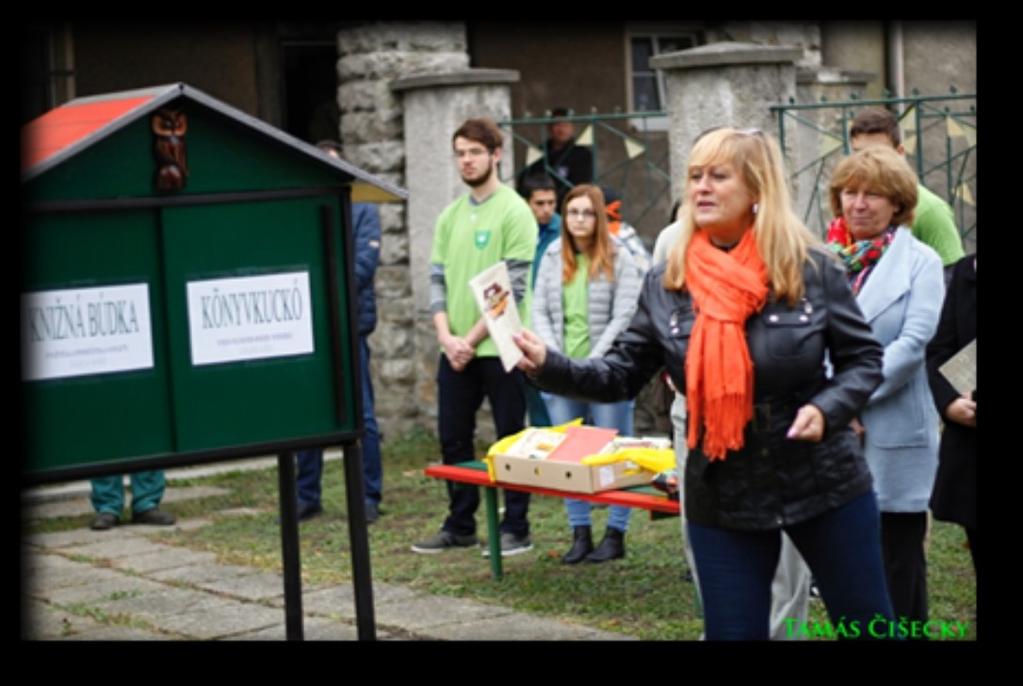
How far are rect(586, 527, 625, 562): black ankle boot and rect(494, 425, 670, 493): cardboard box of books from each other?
0.58 metres

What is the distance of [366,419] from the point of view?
9383 millimetres

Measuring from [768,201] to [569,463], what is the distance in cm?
273

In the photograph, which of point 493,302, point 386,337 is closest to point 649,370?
point 493,302

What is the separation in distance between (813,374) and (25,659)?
252cm

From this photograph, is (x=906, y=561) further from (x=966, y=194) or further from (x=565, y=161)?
(x=565, y=161)

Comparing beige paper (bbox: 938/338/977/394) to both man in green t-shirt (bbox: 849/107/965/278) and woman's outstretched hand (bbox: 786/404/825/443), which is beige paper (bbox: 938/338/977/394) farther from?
man in green t-shirt (bbox: 849/107/965/278)

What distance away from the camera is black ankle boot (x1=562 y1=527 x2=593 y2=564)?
315 inches

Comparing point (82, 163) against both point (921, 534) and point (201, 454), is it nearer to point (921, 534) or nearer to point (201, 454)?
point (201, 454)

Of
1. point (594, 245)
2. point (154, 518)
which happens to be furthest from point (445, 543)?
point (154, 518)

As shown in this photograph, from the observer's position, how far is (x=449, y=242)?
8.78 m

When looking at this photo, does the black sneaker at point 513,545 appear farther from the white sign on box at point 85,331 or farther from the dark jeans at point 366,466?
the white sign on box at point 85,331

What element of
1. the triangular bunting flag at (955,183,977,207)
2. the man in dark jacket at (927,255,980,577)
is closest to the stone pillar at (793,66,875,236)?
the triangular bunting flag at (955,183,977,207)

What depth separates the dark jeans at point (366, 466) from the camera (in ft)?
31.1

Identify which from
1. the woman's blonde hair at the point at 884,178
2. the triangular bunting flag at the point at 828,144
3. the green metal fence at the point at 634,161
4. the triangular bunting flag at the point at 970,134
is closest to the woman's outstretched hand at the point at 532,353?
the woman's blonde hair at the point at 884,178
